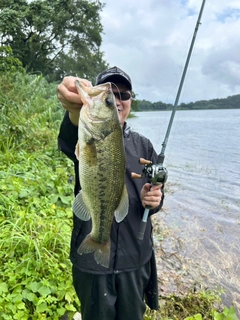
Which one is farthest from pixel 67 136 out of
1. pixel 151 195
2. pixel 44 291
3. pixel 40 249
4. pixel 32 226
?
pixel 32 226

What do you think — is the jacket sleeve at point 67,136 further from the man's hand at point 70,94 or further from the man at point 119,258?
the man's hand at point 70,94

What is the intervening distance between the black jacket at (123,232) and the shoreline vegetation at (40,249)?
2.83 ft

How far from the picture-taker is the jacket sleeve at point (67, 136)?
74.1 inches

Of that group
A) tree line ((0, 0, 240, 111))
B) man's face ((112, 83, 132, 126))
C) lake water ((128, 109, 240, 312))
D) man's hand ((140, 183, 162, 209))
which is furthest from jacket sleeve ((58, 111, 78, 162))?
tree line ((0, 0, 240, 111))

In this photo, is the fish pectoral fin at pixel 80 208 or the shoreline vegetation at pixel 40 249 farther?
the shoreline vegetation at pixel 40 249

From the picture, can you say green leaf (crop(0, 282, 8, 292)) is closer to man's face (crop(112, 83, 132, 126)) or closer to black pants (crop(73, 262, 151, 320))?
black pants (crop(73, 262, 151, 320))

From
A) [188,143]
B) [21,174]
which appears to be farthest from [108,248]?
[188,143]

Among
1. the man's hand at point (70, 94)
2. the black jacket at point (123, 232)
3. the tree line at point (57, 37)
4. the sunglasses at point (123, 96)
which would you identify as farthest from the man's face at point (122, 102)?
the tree line at point (57, 37)

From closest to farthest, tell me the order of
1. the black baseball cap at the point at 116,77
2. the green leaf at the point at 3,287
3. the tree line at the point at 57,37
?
the black baseball cap at the point at 116,77
the green leaf at the point at 3,287
the tree line at the point at 57,37

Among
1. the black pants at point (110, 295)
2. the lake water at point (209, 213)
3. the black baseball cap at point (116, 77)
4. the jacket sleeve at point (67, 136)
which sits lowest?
the lake water at point (209, 213)

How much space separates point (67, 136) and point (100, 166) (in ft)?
1.35

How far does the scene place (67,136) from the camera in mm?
1922

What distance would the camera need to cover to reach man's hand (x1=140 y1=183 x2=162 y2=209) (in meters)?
2.02

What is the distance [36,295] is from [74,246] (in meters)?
0.99
